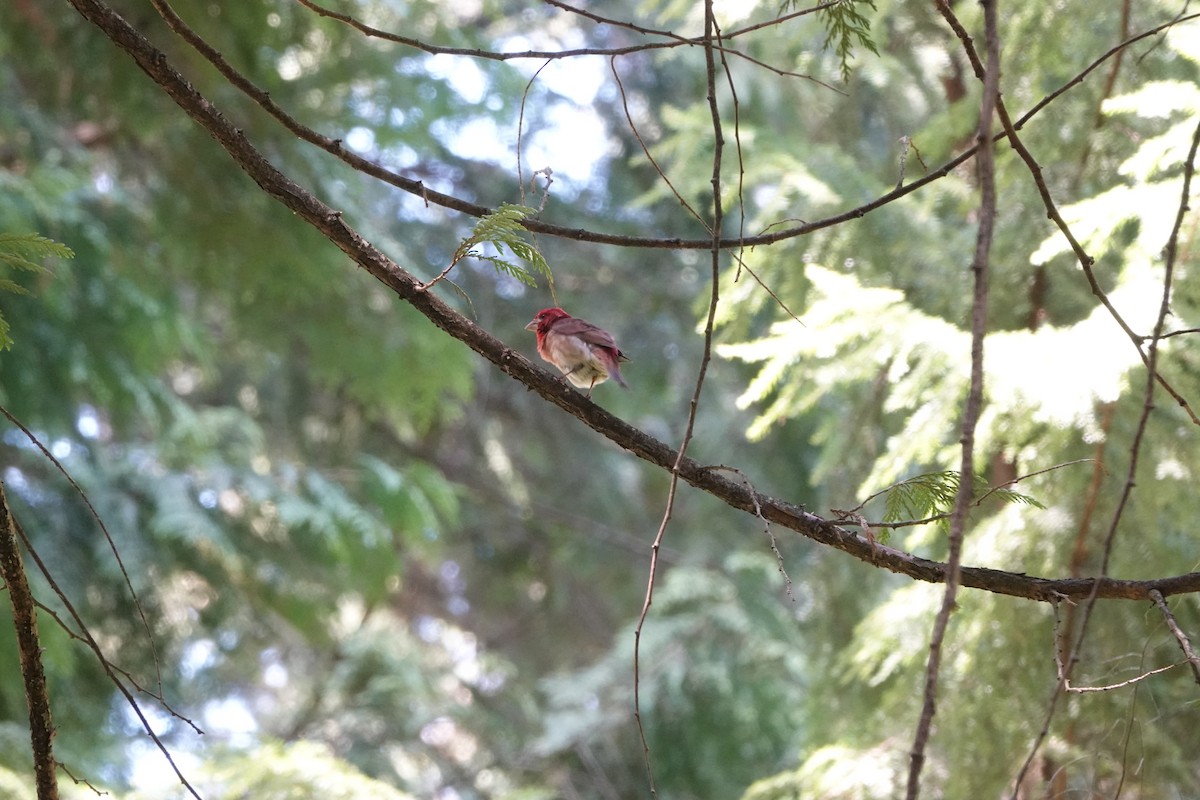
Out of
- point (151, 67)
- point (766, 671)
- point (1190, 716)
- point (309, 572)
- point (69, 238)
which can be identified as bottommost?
point (1190, 716)

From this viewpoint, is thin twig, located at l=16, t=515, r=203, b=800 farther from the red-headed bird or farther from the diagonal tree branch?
the red-headed bird

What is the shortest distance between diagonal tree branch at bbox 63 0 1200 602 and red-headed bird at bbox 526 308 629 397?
1.30m

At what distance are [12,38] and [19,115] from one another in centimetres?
65

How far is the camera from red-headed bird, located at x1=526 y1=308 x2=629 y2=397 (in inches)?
138

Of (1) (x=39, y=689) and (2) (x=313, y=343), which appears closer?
(1) (x=39, y=689)

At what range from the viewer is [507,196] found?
10.4m

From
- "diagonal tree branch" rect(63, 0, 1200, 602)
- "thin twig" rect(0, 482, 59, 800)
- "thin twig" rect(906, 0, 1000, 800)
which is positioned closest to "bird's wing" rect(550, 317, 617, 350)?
"diagonal tree branch" rect(63, 0, 1200, 602)

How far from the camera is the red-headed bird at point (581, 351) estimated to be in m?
3.51

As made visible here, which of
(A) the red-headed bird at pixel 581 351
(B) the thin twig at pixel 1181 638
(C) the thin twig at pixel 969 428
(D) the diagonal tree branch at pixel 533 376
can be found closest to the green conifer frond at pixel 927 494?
(D) the diagonal tree branch at pixel 533 376

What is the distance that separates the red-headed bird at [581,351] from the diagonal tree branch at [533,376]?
1297mm

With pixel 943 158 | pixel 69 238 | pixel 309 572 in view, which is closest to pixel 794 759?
pixel 309 572

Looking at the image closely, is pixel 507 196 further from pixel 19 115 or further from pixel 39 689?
pixel 39 689

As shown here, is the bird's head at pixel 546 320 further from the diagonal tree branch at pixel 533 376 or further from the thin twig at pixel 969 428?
the thin twig at pixel 969 428

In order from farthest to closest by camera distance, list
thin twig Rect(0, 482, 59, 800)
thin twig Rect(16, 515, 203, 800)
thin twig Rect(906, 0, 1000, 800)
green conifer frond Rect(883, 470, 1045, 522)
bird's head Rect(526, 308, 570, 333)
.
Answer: bird's head Rect(526, 308, 570, 333) < green conifer frond Rect(883, 470, 1045, 522) < thin twig Rect(0, 482, 59, 800) < thin twig Rect(16, 515, 203, 800) < thin twig Rect(906, 0, 1000, 800)
